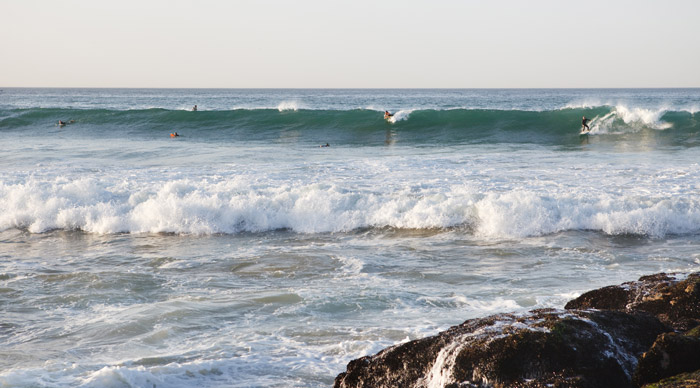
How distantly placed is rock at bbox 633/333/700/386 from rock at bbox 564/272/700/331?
676mm

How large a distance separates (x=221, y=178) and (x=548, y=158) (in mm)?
8852

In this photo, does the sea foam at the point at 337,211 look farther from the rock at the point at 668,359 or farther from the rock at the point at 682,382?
the rock at the point at 682,382

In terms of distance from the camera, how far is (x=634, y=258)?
780 centimetres

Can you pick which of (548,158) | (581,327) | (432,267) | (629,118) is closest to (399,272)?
(432,267)

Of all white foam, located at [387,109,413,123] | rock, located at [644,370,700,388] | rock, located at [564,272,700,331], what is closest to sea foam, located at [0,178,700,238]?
rock, located at [564,272,700,331]

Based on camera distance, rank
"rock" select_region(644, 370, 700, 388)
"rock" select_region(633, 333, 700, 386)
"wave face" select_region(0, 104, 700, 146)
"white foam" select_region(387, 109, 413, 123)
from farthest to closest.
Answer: "white foam" select_region(387, 109, 413, 123), "wave face" select_region(0, 104, 700, 146), "rock" select_region(633, 333, 700, 386), "rock" select_region(644, 370, 700, 388)

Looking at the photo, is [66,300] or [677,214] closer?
[66,300]

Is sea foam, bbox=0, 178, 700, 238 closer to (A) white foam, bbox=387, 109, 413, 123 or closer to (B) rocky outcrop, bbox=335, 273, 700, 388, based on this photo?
(B) rocky outcrop, bbox=335, 273, 700, 388

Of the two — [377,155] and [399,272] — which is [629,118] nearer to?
[377,155]

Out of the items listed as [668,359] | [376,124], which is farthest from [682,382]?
[376,124]

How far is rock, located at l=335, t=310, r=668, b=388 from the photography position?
121 inches

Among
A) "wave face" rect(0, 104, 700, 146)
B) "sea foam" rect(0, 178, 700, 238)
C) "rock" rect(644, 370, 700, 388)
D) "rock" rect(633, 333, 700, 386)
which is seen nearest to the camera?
"rock" rect(644, 370, 700, 388)

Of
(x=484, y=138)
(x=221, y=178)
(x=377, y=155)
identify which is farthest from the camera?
(x=484, y=138)

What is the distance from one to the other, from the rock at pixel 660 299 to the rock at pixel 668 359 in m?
0.68
